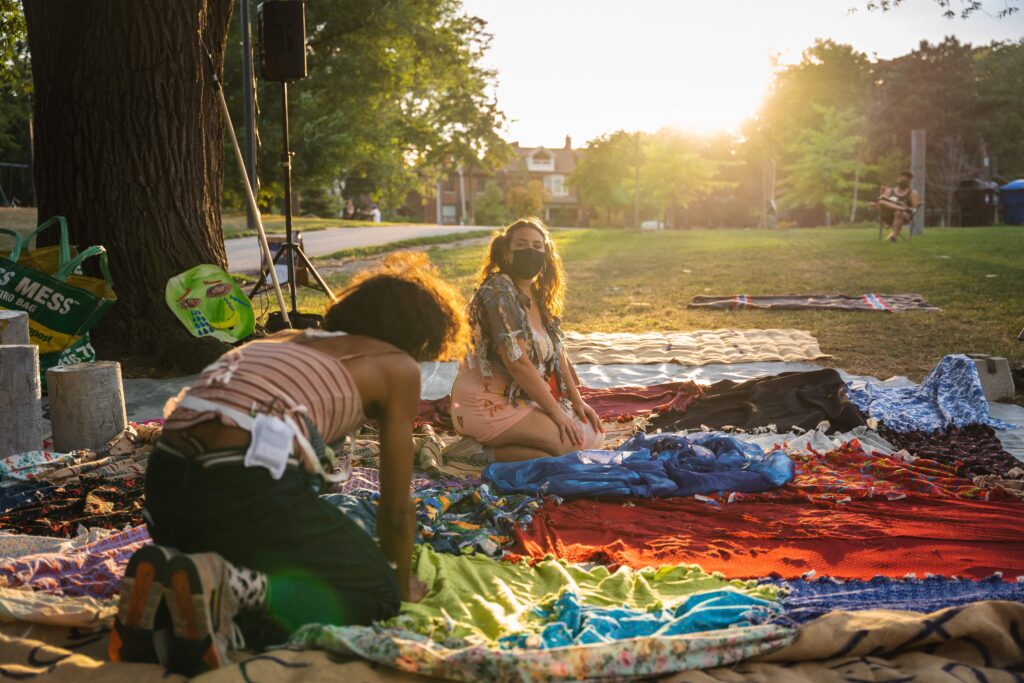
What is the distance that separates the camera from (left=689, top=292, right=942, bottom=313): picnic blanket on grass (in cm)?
956

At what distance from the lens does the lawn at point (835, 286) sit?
7667 mm

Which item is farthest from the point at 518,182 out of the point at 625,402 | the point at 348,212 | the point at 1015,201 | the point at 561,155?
the point at 625,402

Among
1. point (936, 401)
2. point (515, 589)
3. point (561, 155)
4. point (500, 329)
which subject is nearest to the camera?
point (515, 589)

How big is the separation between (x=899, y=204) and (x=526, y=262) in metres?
16.2

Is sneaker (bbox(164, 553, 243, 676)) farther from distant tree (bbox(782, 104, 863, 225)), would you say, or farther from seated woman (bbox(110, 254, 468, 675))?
distant tree (bbox(782, 104, 863, 225))

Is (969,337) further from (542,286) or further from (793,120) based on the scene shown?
(793,120)

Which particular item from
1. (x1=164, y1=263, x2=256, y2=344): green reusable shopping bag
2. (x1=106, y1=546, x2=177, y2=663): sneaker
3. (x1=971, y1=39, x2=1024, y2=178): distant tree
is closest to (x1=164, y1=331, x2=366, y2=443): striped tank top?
(x1=106, y1=546, x2=177, y2=663): sneaker

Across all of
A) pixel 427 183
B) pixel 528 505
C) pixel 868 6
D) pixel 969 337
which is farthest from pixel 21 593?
pixel 427 183

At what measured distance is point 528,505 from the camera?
142 inches

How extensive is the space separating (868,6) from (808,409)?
25.1ft

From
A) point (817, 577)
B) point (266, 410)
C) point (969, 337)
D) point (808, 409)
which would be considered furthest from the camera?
point (969, 337)

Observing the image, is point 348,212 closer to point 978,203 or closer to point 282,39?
point 978,203

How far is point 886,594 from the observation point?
270 centimetres

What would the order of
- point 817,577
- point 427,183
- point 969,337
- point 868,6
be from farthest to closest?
1. point 427,183
2. point 868,6
3. point 969,337
4. point 817,577
